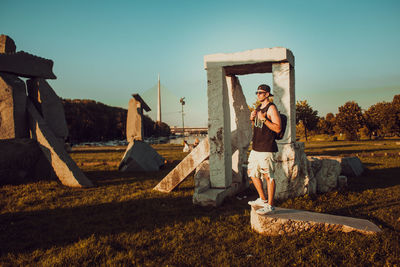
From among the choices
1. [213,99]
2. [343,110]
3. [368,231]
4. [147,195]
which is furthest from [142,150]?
[343,110]

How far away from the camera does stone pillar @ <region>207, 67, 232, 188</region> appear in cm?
633

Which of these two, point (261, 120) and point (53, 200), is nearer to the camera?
point (261, 120)

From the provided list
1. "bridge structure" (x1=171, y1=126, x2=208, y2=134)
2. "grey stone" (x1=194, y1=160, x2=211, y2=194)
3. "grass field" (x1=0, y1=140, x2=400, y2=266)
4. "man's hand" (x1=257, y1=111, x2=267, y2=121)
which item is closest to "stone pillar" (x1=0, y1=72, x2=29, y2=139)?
"grass field" (x1=0, y1=140, x2=400, y2=266)

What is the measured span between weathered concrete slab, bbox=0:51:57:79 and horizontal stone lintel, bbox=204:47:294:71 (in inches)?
261

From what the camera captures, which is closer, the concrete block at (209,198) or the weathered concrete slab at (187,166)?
the concrete block at (209,198)

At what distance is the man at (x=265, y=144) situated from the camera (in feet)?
13.5

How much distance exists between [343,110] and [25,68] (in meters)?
42.2

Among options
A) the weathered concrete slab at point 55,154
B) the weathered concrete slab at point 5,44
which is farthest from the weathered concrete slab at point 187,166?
the weathered concrete slab at point 5,44

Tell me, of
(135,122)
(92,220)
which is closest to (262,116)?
(92,220)

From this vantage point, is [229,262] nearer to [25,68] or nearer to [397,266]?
[397,266]

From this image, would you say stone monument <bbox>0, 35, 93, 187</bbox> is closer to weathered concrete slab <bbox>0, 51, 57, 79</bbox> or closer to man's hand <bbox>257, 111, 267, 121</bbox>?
weathered concrete slab <bbox>0, 51, 57, 79</bbox>

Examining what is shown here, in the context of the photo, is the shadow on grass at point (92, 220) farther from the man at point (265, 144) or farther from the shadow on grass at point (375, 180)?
the shadow on grass at point (375, 180)

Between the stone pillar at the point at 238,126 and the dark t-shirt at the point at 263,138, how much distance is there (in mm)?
3172

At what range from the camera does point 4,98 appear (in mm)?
8406
